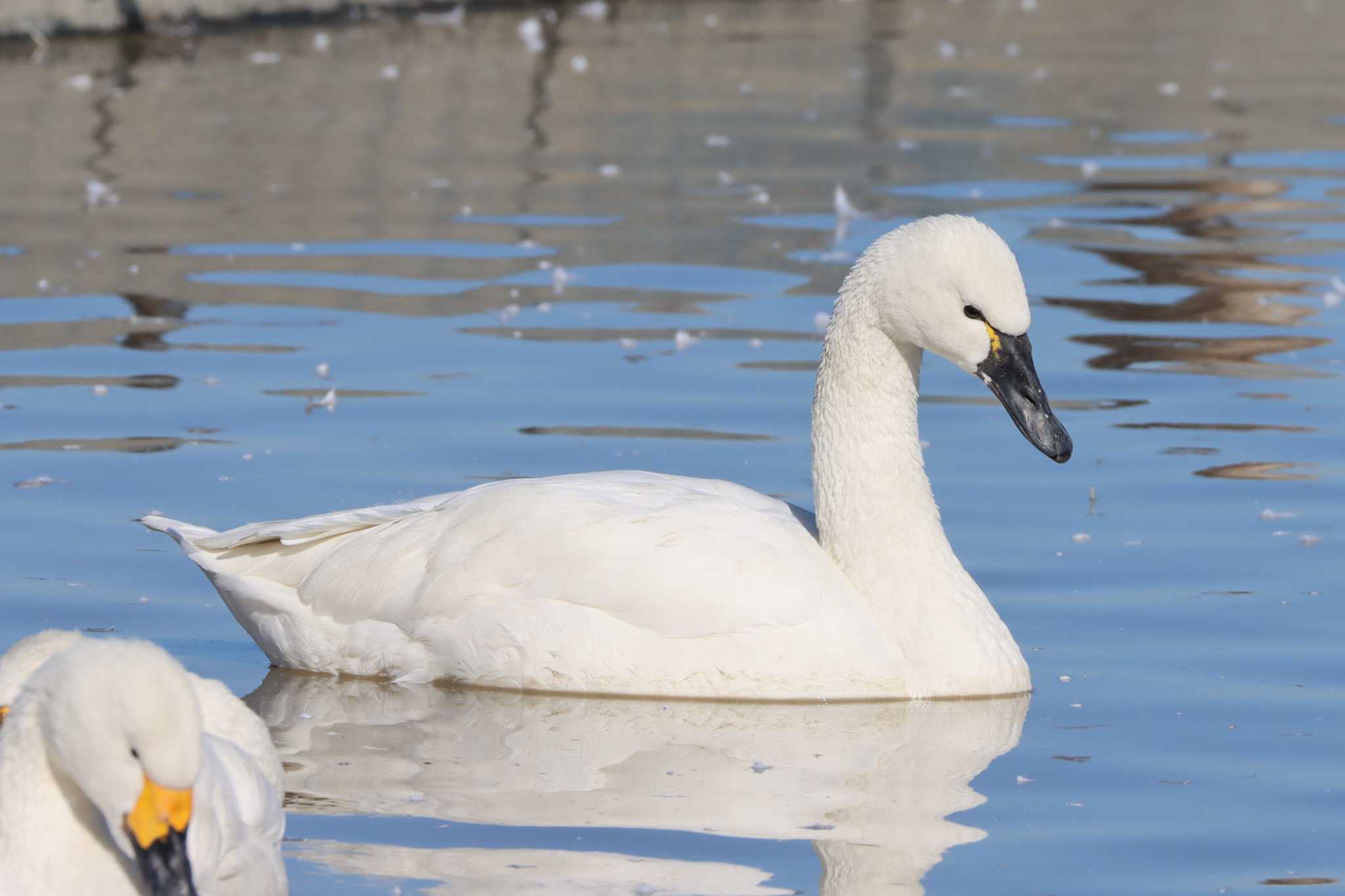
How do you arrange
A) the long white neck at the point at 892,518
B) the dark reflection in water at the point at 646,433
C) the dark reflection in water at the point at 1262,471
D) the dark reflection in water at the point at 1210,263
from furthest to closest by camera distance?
1. the dark reflection in water at the point at 1210,263
2. the dark reflection in water at the point at 646,433
3. the dark reflection in water at the point at 1262,471
4. the long white neck at the point at 892,518

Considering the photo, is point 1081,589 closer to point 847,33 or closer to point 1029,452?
point 1029,452

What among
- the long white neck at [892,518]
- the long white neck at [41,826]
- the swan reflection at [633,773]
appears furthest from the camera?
the long white neck at [892,518]

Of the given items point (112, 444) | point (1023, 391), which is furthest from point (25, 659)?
point (112, 444)

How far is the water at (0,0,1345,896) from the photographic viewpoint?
6.28 m

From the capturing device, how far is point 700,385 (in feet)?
35.4

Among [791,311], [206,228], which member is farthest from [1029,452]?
[206,228]

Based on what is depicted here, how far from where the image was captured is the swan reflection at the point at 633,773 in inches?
229

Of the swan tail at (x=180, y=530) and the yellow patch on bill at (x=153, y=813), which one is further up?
the yellow patch on bill at (x=153, y=813)

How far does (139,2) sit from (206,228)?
7.29 metres

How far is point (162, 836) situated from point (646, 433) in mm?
5354

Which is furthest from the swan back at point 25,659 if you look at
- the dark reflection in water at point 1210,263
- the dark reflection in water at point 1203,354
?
the dark reflection in water at point 1210,263

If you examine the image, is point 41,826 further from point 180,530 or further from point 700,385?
point 700,385

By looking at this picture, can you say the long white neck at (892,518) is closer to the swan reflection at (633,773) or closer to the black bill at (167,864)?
the swan reflection at (633,773)

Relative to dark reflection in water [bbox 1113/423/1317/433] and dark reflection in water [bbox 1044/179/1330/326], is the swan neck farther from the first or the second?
dark reflection in water [bbox 1044/179/1330/326]
